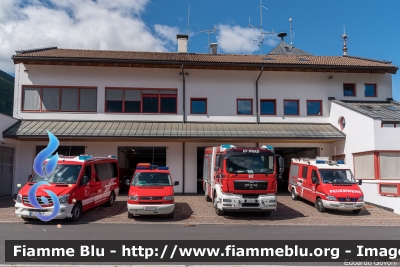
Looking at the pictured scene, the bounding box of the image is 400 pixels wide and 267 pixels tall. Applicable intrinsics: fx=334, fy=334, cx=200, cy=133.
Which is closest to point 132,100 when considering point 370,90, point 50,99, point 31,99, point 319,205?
point 50,99

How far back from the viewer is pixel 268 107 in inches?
838

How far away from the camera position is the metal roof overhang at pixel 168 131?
59.3 ft

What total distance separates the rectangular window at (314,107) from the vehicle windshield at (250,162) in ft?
31.3

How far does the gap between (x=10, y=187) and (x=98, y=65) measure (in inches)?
338

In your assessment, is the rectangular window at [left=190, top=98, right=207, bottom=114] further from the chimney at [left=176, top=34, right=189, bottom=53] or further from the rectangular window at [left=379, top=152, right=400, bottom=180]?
the rectangular window at [left=379, top=152, right=400, bottom=180]

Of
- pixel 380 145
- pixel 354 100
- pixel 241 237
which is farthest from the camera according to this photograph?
pixel 354 100

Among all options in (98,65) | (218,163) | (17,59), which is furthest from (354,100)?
(17,59)

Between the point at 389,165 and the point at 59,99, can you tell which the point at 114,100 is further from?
the point at 389,165

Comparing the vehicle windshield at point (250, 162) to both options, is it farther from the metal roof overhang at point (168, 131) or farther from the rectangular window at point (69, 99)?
the rectangular window at point (69, 99)

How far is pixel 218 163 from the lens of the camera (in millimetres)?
13359

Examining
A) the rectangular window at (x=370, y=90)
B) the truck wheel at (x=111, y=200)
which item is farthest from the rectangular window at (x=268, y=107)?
the truck wheel at (x=111, y=200)

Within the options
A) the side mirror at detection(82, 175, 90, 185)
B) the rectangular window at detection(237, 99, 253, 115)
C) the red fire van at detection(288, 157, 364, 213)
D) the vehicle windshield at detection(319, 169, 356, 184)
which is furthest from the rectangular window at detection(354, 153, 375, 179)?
the side mirror at detection(82, 175, 90, 185)

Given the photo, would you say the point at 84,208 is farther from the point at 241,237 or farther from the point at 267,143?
the point at 267,143

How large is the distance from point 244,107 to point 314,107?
180 inches
